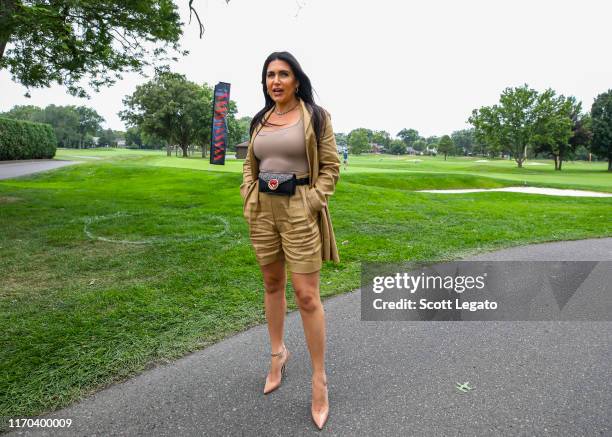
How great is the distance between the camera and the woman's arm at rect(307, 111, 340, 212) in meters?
2.37

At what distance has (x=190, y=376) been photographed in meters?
2.72

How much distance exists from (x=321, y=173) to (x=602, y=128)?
54920 mm

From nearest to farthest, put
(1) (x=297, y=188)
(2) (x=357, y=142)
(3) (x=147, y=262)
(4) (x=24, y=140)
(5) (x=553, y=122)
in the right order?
(1) (x=297, y=188) → (3) (x=147, y=262) → (4) (x=24, y=140) → (5) (x=553, y=122) → (2) (x=357, y=142)

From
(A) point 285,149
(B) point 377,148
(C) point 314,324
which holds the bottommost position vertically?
(C) point 314,324

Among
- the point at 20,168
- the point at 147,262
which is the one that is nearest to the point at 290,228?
the point at 147,262

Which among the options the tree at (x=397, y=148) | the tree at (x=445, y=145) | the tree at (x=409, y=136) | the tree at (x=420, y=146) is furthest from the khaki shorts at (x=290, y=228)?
the tree at (x=409, y=136)

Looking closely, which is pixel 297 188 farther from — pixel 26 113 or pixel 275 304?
pixel 26 113

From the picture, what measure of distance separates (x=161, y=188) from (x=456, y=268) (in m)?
11.2

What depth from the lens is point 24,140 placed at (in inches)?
1373

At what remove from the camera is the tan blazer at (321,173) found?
236 centimetres

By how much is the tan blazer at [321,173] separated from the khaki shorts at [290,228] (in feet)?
0.12

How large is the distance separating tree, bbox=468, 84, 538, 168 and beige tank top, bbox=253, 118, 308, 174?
155ft

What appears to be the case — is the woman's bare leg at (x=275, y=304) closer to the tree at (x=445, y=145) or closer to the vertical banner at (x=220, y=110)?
the vertical banner at (x=220, y=110)

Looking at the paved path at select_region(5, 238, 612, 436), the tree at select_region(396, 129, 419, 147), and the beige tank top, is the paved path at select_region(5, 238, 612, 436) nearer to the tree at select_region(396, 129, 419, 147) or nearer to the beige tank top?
the beige tank top
